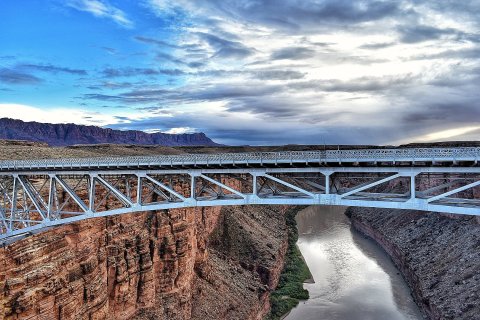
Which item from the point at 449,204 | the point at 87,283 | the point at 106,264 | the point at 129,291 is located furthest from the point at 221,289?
the point at 449,204

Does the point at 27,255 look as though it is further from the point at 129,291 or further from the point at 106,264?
the point at 129,291

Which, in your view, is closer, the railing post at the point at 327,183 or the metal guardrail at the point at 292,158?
the metal guardrail at the point at 292,158

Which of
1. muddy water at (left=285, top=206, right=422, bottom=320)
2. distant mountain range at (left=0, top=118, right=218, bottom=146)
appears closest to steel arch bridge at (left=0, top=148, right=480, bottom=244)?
muddy water at (left=285, top=206, right=422, bottom=320)

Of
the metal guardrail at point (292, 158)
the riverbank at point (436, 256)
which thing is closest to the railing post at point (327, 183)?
the metal guardrail at point (292, 158)

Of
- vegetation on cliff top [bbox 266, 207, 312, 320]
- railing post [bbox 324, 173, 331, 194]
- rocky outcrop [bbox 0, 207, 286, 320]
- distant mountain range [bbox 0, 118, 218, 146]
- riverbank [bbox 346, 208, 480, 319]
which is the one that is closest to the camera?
railing post [bbox 324, 173, 331, 194]

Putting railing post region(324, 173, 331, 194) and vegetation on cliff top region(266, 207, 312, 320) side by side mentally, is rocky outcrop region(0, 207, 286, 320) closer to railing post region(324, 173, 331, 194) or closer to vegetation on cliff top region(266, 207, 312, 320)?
vegetation on cliff top region(266, 207, 312, 320)

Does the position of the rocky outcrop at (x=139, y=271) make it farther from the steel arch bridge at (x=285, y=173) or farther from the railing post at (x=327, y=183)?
the railing post at (x=327, y=183)
